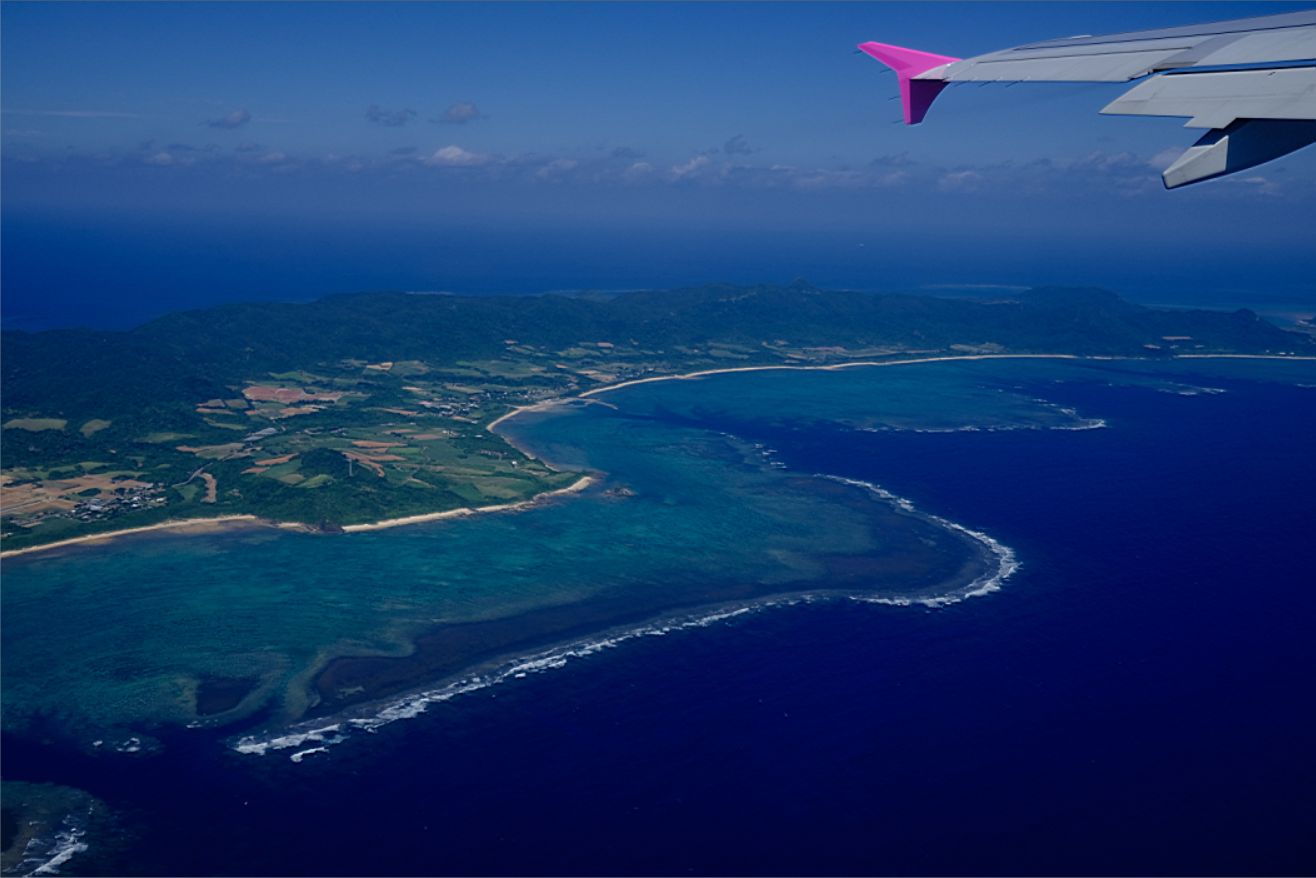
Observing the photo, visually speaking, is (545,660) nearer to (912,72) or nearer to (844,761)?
(844,761)

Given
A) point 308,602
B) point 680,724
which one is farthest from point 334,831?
point 308,602

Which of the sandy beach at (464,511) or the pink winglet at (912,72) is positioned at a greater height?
the pink winglet at (912,72)

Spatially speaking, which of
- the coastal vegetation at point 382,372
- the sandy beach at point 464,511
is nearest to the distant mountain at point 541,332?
the coastal vegetation at point 382,372

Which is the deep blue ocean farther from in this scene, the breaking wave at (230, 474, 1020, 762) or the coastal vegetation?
the coastal vegetation

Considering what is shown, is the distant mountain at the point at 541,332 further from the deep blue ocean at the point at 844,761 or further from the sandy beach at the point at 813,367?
the deep blue ocean at the point at 844,761

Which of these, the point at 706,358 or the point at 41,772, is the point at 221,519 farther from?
the point at 706,358

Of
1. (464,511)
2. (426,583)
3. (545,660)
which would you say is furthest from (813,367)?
(545,660)
